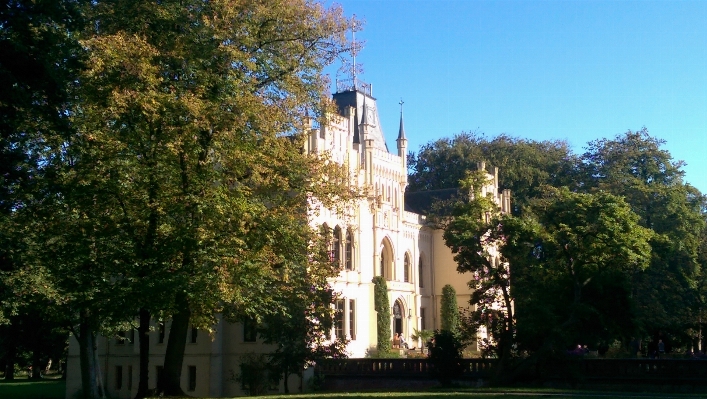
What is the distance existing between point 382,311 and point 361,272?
2964 mm

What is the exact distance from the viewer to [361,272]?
46844 mm

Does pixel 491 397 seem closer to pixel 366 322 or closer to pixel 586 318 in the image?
pixel 586 318

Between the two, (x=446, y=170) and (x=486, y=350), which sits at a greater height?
(x=446, y=170)

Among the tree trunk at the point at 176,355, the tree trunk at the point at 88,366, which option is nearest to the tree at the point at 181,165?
the tree trunk at the point at 176,355

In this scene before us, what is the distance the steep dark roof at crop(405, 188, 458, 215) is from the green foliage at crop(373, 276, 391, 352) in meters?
14.4

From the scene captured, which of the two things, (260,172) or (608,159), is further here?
(608,159)

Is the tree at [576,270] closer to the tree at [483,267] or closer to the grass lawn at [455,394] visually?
the tree at [483,267]

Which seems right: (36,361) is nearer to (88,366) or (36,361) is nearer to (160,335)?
(160,335)

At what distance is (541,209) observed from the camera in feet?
111

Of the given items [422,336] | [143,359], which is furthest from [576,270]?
[422,336]

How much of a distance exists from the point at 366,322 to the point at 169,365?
22079 millimetres

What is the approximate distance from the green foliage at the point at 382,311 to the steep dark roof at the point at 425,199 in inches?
569

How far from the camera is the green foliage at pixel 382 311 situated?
47156 mm

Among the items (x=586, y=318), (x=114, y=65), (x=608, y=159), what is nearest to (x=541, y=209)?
(x=586, y=318)
